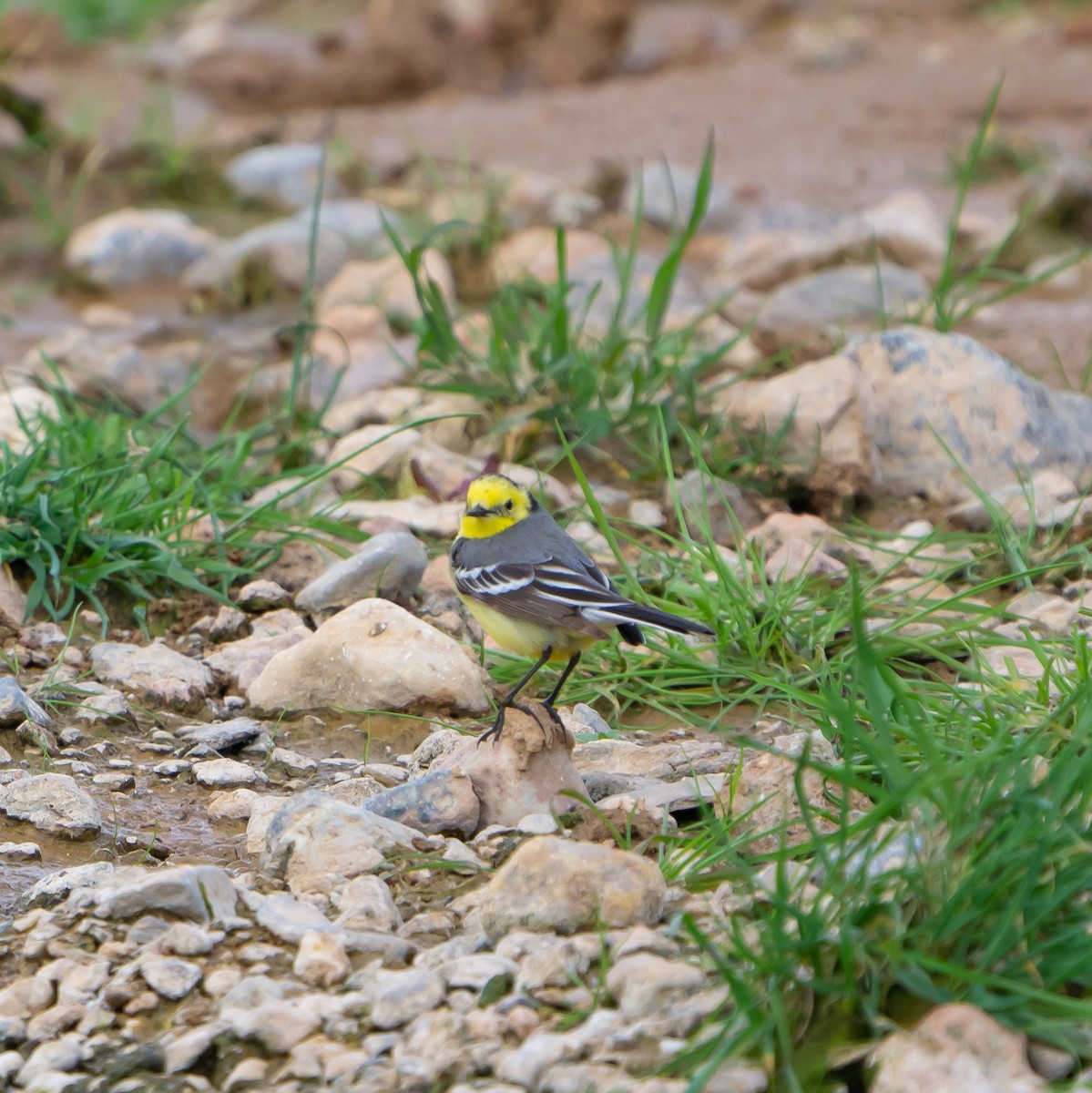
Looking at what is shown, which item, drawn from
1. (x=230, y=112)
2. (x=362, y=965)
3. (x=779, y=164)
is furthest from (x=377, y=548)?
(x=230, y=112)

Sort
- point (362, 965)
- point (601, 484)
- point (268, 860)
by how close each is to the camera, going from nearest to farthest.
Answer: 1. point (362, 965)
2. point (268, 860)
3. point (601, 484)

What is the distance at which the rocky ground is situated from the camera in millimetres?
2174

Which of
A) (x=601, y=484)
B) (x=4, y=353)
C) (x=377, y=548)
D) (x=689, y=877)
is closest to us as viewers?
(x=689, y=877)

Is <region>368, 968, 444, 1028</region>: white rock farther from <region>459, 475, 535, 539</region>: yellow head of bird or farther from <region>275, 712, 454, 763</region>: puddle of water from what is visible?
<region>459, 475, 535, 539</region>: yellow head of bird

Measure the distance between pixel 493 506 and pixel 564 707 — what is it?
1.79ft

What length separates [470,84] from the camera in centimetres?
1141

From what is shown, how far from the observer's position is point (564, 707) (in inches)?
148

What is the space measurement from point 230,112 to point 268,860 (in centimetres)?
871

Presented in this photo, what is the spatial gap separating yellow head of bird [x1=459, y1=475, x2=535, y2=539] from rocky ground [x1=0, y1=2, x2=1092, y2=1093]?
0.25 m

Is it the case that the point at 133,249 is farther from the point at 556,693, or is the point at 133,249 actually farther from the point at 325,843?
the point at 325,843

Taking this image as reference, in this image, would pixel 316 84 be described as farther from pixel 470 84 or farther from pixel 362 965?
pixel 362 965

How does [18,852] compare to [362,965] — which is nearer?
[362,965]

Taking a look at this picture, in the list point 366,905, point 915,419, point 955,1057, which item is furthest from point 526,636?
point 915,419

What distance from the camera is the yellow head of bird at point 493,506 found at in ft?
12.3
